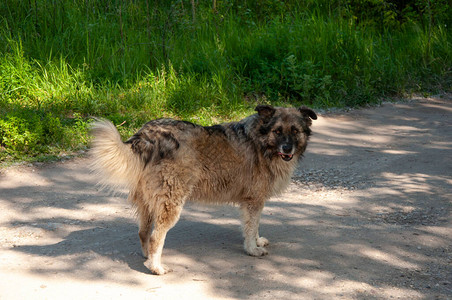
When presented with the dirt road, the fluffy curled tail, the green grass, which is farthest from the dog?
the green grass

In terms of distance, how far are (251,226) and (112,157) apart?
1.46 metres

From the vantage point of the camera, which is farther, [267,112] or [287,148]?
[267,112]

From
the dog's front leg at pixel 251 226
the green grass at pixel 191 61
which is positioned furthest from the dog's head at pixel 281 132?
the green grass at pixel 191 61

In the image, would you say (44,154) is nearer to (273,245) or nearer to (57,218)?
(57,218)

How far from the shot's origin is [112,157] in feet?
13.6

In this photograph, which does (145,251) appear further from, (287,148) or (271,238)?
(287,148)

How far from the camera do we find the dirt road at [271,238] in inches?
163

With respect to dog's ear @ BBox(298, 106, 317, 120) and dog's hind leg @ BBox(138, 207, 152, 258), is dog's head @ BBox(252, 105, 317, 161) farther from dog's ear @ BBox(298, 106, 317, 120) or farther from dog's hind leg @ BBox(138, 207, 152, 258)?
dog's hind leg @ BBox(138, 207, 152, 258)

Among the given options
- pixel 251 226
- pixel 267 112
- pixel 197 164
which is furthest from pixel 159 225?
pixel 267 112

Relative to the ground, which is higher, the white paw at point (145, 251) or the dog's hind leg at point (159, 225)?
the dog's hind leg at point (159, 225)

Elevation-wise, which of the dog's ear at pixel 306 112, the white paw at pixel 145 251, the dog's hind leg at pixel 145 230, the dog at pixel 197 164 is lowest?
the white paw at pixel 145 251

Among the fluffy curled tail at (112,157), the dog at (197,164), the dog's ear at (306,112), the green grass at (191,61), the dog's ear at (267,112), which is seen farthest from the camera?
the green grass at (191,61)

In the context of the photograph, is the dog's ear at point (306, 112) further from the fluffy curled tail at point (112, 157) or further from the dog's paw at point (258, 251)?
the fluffy curled tail at point (112, 157)

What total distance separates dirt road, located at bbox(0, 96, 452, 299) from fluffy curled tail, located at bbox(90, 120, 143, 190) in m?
0.82
